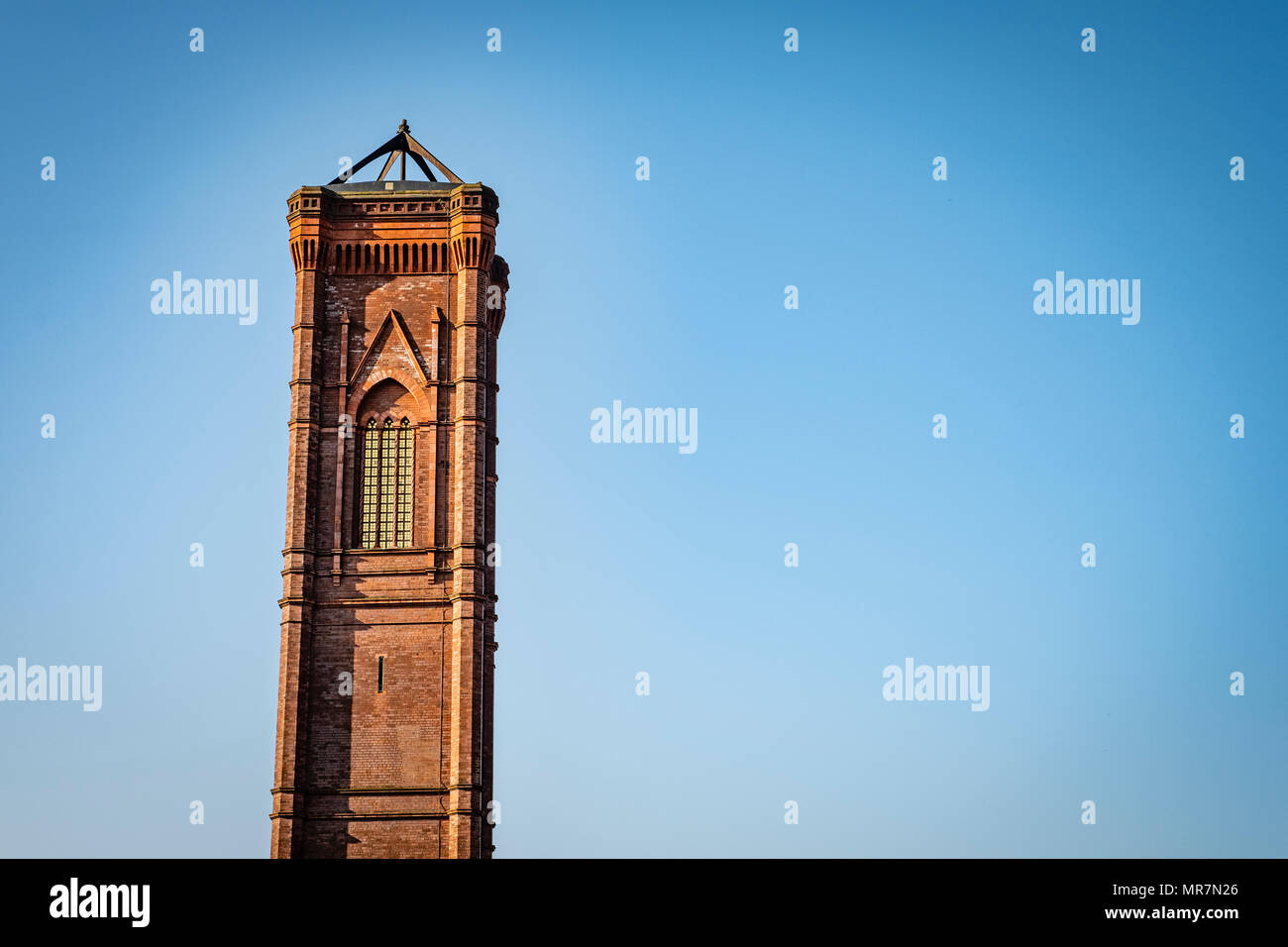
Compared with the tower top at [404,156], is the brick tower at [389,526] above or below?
below

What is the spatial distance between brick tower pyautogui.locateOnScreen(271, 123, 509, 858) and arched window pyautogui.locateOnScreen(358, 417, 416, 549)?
4 cm

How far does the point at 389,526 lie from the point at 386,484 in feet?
4.28

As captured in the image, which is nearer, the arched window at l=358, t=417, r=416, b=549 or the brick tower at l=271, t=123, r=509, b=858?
the brick tower at l=271, t=123, r=509, b=858

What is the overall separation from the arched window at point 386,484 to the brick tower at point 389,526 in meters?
0.04

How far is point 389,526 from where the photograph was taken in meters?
50.2

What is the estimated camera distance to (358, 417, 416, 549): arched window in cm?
5012

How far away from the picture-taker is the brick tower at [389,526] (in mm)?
47469

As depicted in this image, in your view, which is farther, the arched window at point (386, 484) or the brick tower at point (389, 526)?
the arched window at point (386, 484)
